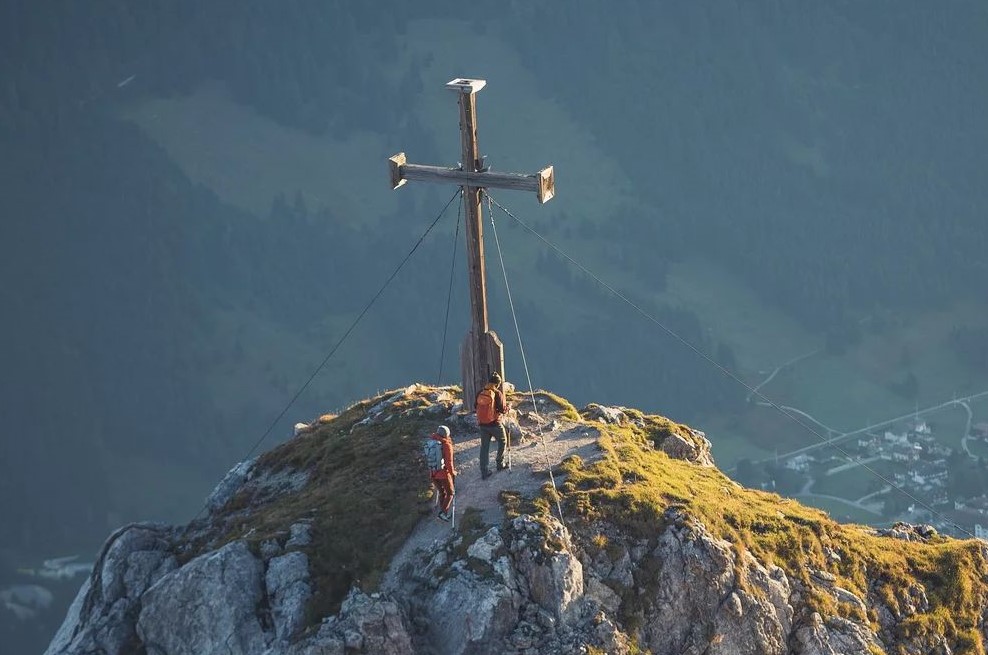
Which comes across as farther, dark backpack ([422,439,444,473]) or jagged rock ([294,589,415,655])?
dark backpack ([422,439,444,473])

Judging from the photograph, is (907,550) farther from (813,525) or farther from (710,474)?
(710,474)

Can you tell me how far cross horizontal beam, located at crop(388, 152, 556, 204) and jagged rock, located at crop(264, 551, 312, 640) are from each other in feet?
32.4

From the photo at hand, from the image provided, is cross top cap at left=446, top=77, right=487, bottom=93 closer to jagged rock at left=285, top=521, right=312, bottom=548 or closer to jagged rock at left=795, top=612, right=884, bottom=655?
jagged rock at left=285, top=521, right=312, bottom=548

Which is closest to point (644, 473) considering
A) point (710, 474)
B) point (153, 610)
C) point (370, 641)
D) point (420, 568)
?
point (710, 474)

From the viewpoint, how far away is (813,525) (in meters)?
32.8

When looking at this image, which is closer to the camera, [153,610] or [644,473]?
[153,610]

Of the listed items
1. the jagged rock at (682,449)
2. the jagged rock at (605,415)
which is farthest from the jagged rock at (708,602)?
the jagged rock at (605,415)

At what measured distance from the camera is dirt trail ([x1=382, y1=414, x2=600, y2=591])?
3100 cm

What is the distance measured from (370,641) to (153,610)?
18.2 feet

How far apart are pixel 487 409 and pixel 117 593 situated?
9533 millimetres

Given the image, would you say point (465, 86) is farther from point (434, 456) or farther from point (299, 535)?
point (299, 535)

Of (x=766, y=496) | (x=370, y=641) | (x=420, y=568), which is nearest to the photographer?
(x=370, y=641)

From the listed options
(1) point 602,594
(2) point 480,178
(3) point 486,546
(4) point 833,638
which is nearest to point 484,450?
(3) point 486,546

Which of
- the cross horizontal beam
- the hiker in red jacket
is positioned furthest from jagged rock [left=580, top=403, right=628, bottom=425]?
the hiker in red jacket
